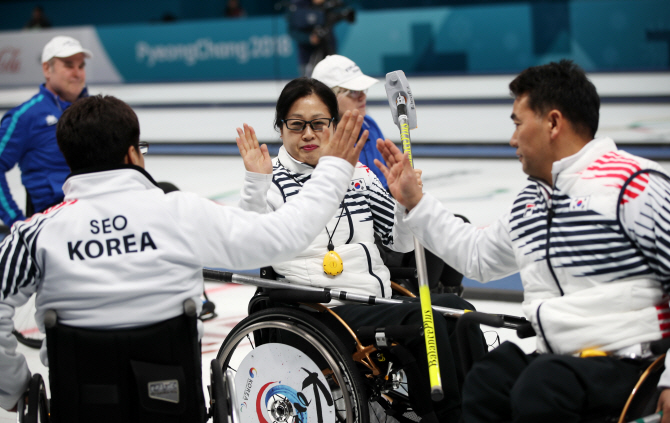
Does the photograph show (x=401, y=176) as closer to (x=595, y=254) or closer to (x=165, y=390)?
(x=595, y=254)

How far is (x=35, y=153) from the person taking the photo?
3402 mm

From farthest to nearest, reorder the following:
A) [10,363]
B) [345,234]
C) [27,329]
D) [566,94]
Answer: [27,329], [345,234], [566,94], [10,363]

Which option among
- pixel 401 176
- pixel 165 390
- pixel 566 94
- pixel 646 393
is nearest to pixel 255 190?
pixel 401 176

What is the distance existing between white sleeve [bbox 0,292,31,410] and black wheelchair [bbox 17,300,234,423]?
9 centimetres

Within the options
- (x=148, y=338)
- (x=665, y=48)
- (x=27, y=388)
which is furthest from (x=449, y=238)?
(x=665, y=48)

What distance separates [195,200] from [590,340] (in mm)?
899

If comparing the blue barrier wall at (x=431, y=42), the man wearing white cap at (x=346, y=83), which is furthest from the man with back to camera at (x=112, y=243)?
the blue barrier wall at (x=431, y=42)

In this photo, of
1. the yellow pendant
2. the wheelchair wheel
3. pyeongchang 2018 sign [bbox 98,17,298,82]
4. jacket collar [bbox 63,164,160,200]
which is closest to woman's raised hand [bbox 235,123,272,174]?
the yellow pendant

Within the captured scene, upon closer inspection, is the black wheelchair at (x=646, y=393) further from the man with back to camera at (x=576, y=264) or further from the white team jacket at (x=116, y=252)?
the white team jacket at (x=116, y=252)

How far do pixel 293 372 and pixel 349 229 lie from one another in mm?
477

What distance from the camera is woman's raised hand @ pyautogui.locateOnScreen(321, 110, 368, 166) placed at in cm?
177

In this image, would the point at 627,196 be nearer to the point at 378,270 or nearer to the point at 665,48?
the point at 378,270

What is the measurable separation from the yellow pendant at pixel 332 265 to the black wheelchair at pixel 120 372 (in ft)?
2.40

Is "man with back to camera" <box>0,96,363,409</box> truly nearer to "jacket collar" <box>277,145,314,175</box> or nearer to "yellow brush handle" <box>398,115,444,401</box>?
"yellow brush handle" <box>398,115,444,401</box>
